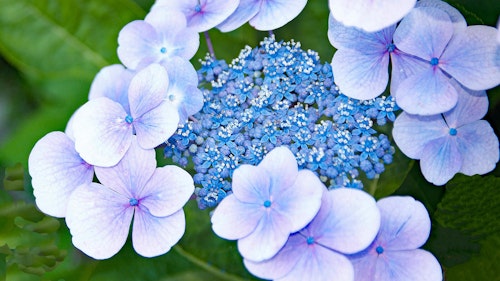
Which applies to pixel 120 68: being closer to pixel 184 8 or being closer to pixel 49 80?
pixel 184 8

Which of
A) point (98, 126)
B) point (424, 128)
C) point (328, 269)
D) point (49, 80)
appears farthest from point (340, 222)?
point (49, 80)

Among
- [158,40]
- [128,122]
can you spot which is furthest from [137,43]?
[128,122]

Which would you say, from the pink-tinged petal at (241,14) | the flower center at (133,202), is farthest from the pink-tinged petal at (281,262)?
the pink-tinged petal at (241,14)

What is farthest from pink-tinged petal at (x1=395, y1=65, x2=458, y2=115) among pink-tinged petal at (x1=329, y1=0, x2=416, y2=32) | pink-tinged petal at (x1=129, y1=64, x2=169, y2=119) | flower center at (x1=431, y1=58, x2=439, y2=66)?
pink-tinged petal at (x1=129, y1=64, x2=169, y2=119)

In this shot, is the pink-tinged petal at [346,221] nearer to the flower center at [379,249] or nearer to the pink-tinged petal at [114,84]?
the flower center at [379,249]

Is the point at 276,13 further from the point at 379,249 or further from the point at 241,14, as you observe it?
the point at 379,249

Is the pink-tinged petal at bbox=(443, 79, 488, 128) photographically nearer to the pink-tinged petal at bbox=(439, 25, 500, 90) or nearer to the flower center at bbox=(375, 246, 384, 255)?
the pink-tinged petal at bbox=(439, 25, 500, 90)
